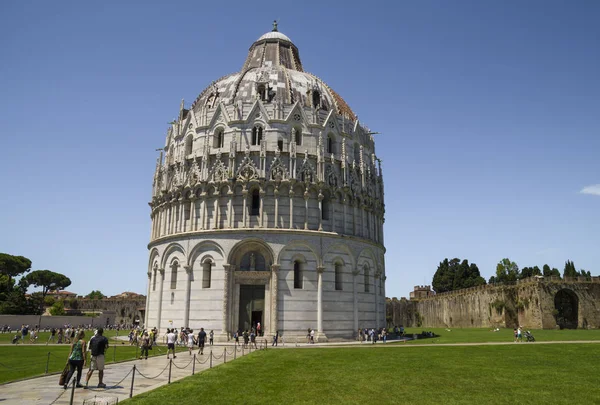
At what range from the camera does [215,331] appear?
136ft

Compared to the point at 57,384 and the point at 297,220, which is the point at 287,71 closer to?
the point at 297,220

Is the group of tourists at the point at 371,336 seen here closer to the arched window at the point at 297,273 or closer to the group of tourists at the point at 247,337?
the arched window at the point at 297,273

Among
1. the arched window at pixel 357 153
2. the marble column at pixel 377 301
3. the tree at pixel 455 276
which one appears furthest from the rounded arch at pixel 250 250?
the tree at pixel 455 276

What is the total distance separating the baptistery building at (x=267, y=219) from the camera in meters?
42.2

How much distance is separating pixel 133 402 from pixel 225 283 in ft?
90.8

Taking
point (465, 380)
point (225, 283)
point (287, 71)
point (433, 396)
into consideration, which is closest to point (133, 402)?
point (433, 396)

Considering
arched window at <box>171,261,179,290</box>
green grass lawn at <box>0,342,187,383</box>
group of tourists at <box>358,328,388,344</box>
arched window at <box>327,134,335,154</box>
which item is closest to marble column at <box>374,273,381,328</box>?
group of tourists at <box>358,328,388,344</box>

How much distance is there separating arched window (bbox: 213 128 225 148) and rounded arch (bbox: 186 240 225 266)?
10.4 m

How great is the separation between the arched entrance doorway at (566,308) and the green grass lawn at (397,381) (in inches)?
1650

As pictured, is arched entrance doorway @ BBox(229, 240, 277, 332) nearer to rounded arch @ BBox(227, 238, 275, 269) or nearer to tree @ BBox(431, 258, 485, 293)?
rounded arch @ BBox(227, 238, 275, 269)

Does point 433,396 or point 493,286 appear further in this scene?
point 493,286

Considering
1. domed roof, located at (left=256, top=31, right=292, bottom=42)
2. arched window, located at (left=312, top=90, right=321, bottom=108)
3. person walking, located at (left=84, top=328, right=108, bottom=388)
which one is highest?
domed roof, located at (left=256, top=31, right=292, bottom=42)

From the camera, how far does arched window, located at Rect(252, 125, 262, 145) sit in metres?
46.2

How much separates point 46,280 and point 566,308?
111815mm
